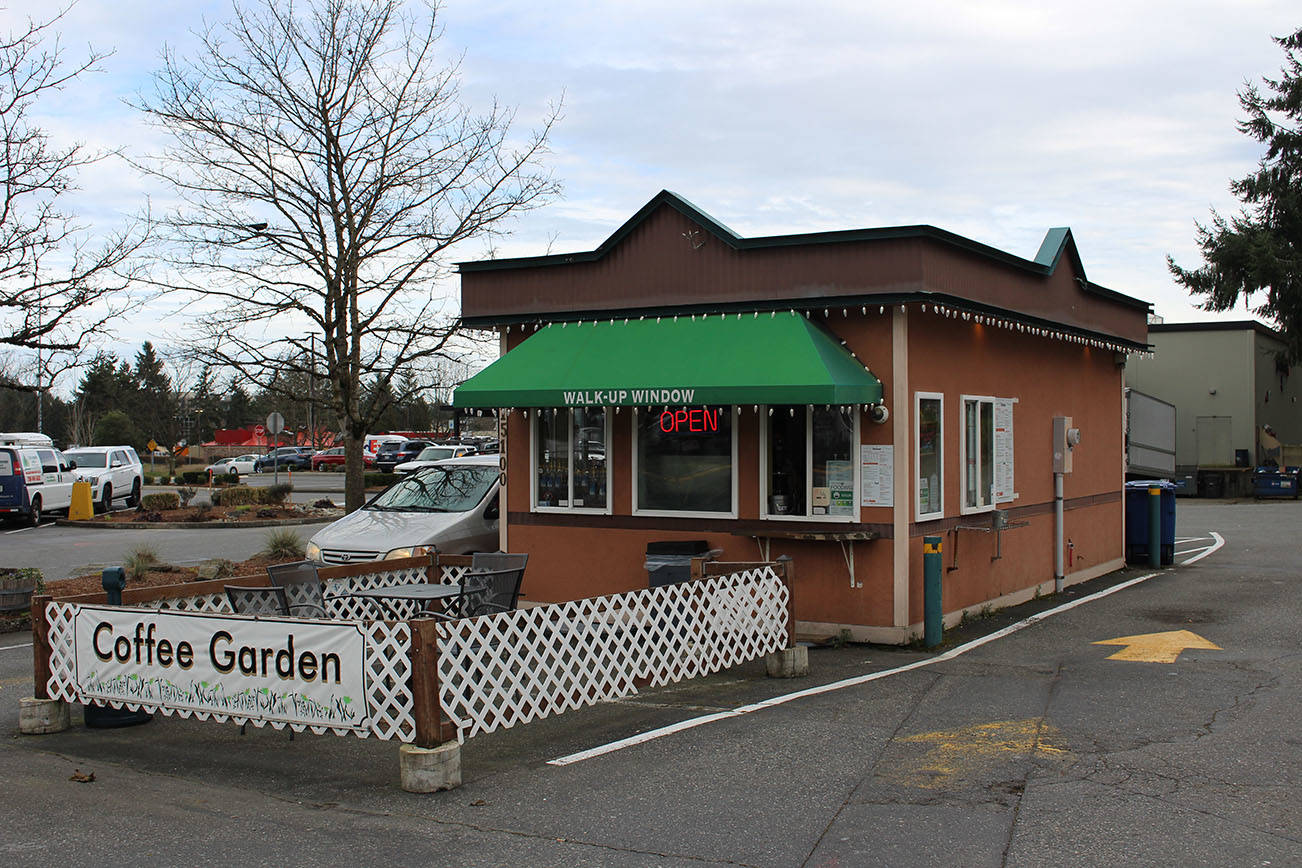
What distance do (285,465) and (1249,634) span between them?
190 feet

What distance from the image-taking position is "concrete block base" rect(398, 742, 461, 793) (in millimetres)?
6820

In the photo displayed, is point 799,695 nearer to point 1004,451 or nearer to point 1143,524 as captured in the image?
point 1004,451

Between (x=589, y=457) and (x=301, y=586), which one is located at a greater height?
(x=589, y=457)

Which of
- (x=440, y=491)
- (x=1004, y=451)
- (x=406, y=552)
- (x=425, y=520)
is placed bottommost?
(x=406, y=552)

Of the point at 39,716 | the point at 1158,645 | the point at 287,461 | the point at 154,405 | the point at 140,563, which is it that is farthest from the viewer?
the point at 154,405

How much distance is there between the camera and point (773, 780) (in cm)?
700

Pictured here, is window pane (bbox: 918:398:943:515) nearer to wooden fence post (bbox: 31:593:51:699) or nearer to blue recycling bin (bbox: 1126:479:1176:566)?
wooden fence post (bbox: 31:593:51:699)

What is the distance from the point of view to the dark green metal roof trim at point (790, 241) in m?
11.4

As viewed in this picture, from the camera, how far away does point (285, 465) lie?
63719 millimetres

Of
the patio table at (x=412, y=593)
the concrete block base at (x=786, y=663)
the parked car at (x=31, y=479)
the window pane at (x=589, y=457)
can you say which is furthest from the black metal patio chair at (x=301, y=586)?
the parked car at (x=31, y=479)

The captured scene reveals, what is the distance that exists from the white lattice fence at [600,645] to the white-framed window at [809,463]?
1828 millimetres

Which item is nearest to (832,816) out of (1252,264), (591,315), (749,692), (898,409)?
(749,692)

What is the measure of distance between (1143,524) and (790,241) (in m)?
10.7

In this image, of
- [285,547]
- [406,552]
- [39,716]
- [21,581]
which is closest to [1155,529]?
[406,552]
